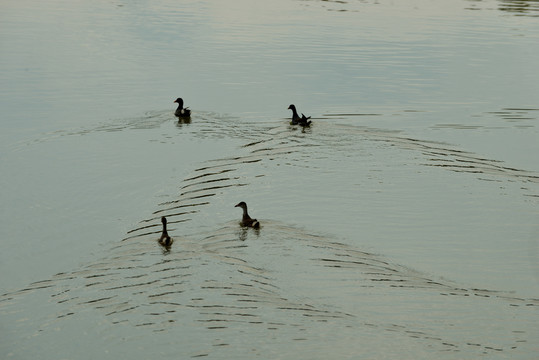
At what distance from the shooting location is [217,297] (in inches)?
615

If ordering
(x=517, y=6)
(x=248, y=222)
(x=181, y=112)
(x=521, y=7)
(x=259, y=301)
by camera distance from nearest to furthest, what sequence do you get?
1. (x=259, y=301)
2. (x=248, y=222)
3. (x=181, y=112)
4. (x=521, y=7)
5. (x=517, y=6)

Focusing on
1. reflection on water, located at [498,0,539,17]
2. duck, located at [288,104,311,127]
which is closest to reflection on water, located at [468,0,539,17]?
reflection on water, located at [498,0,539,17]

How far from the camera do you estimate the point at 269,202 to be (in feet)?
70.6

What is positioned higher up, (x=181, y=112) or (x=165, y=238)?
(x=181, y=112)

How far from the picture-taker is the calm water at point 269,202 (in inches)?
582

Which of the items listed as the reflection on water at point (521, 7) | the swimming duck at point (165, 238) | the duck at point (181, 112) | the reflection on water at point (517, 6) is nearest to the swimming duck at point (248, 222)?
the swimming duck at point (165, 238)

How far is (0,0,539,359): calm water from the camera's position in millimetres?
14773

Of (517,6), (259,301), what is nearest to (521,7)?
(517,6)

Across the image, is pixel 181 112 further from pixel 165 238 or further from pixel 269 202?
pixel 165 238

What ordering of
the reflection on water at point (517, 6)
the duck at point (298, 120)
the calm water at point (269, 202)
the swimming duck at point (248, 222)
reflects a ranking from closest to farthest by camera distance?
1. the calm water at point (269, 202)
2. the swimming duck at point (248, 222)
3. the duck at point (298, 120)
4. the reflection on water at point (517, 6)

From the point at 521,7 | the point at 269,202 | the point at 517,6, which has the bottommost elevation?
the point at 269,202

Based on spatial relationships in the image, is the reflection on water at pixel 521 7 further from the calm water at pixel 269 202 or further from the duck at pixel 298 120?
the duck at pixel 298 120

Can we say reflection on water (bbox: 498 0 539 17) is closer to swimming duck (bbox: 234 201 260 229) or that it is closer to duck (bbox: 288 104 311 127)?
duck (bbox: 288 104 311 127)

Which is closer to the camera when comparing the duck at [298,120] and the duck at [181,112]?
the duck at [298,120]
